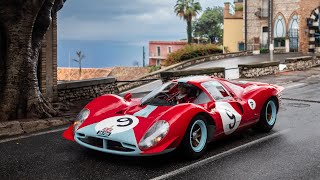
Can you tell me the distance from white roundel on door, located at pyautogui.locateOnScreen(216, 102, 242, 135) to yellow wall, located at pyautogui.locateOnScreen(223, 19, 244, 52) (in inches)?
1835

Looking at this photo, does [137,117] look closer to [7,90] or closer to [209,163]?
[209,163]

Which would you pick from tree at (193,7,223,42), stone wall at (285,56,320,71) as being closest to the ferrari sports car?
stone wall at (285,56,320,71)

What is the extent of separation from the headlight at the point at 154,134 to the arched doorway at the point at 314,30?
4106 centimetres

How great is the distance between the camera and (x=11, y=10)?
9258 mm

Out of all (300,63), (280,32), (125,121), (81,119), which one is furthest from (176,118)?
(280,32)

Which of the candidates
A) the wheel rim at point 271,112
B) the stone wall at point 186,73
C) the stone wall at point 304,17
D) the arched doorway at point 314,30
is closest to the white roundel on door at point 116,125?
the wheel rim at point 271,112

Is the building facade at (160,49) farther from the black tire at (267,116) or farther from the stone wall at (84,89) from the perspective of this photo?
the black tire at (267,116)

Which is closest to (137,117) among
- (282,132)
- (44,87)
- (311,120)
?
(282,132)

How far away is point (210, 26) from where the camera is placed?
3137 inches

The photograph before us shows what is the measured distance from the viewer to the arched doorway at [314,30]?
143 feet

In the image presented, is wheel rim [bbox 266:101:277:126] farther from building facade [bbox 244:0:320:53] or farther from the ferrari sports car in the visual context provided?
building facade [bbox 244:0:320:53]

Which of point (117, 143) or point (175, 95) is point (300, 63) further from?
point (117, 143)

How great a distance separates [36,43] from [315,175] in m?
7.28

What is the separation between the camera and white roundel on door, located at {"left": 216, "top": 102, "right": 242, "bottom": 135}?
7012 mm
